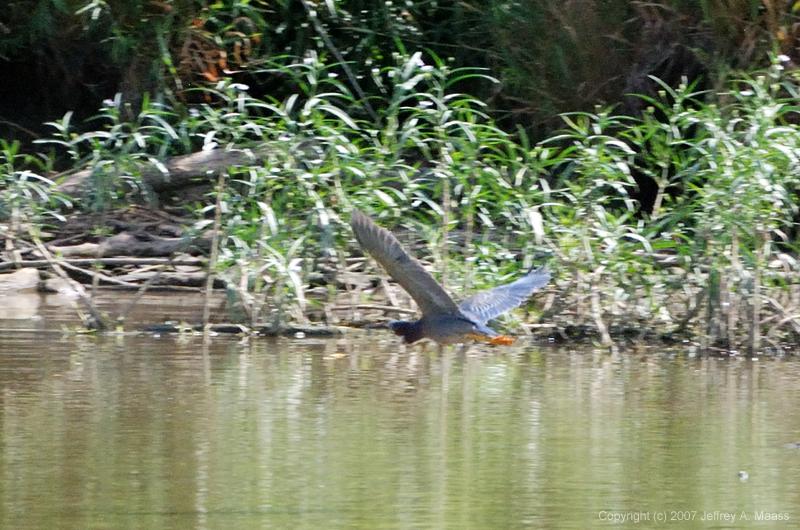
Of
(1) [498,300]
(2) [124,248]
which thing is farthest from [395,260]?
(2) [124,248]

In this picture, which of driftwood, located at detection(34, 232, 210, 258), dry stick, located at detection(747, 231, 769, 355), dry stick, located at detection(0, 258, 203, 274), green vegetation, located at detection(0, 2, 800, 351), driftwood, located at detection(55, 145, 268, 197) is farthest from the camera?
driftwood, located at detection(55, 145, 268, 197)

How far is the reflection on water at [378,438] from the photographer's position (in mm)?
3729

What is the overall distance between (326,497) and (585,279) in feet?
11.9

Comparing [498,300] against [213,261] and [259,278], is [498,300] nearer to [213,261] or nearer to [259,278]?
[259,278]

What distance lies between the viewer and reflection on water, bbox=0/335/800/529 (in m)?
3.73

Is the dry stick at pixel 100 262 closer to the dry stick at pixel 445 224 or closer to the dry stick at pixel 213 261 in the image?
the dry stick at pixel 213 261

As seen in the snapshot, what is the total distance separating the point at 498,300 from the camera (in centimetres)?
621

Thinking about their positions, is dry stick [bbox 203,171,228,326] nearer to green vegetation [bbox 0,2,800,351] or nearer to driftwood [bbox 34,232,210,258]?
green vegetation [bbox 0,2,800,351]

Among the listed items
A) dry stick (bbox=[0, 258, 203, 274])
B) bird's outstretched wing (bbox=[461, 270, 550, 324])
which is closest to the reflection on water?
bird's outstretched wing (bbox=[461, 270, 550, 324])

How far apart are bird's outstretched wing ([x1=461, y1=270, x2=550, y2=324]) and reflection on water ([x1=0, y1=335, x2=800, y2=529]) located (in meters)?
A: 0.30

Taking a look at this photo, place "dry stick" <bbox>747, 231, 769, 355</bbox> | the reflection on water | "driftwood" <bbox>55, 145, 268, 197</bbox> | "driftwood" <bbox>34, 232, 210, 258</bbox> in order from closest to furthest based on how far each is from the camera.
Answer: the reflection on water < "dry stick" <bbox>747, 231, 769, 355</bbox> < "driftwood" <bbox>34, 232, 210, 258</bbox> < "driftwood" <bbox>55, 145, 268, 197</bbox>

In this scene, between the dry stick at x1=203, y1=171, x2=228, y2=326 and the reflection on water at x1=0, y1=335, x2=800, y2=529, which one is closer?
the reflection on water at x1=0, y1=335, x2=800, y2=529

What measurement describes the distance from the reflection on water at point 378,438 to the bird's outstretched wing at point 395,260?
1.36 feet

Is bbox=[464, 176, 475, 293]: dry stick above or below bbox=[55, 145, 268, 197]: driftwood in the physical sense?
below
